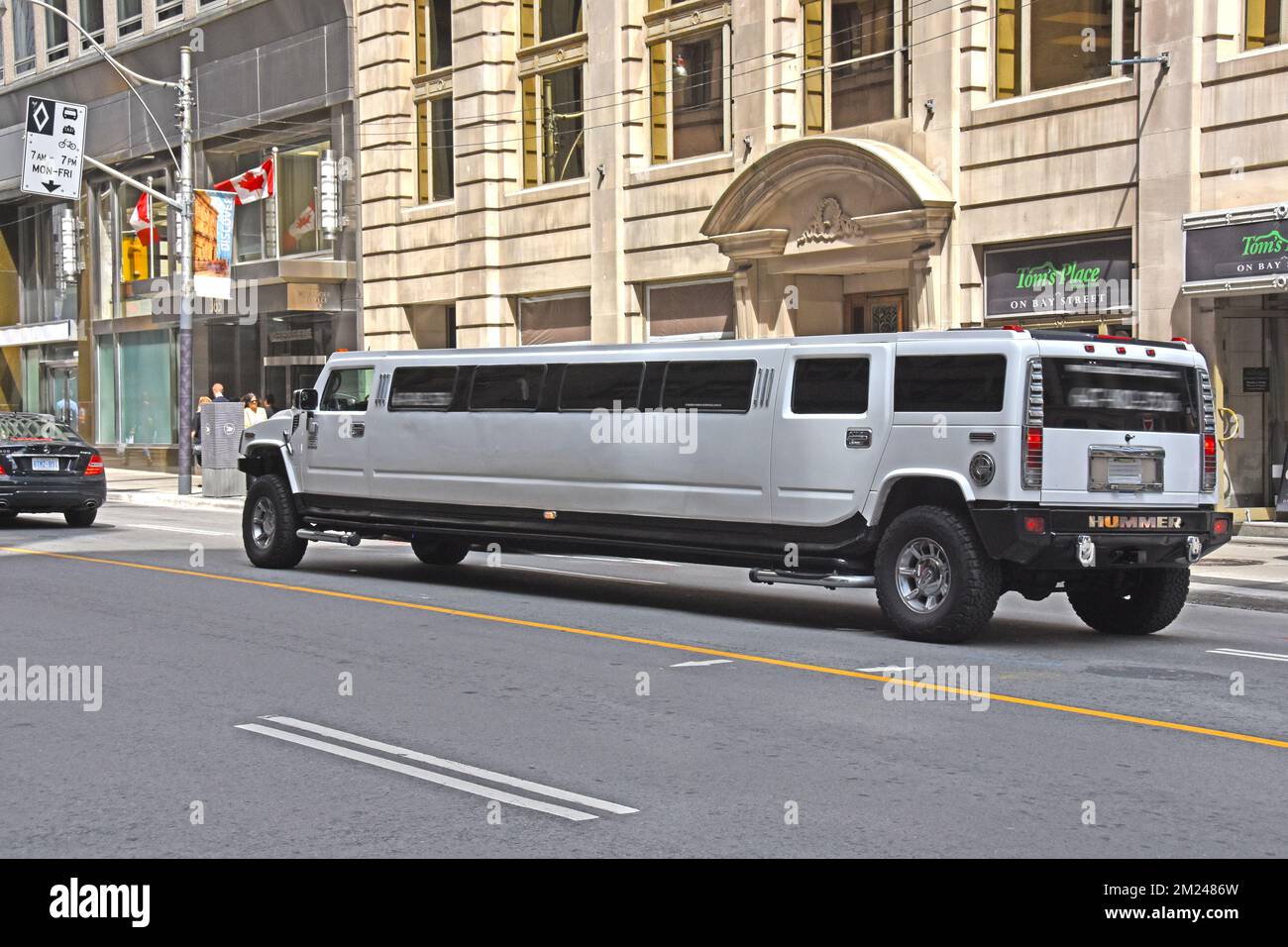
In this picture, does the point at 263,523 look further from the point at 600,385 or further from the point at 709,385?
the point at 709,385

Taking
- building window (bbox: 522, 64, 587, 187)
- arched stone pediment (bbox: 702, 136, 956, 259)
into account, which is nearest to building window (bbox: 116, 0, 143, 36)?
building window (bbox: 522, 64, 587, 187)

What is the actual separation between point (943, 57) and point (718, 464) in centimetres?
1243

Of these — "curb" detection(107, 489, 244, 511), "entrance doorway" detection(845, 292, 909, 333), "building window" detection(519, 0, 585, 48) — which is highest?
"building window" detection(519, 0, 585, 48)

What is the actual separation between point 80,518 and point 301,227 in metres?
15.4

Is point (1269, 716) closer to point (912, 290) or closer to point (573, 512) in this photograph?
point (573, 512)

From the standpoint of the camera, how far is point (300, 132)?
36.5 m

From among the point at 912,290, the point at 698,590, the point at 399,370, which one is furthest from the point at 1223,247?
the point at 399,370

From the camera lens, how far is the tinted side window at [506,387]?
47.8 ft

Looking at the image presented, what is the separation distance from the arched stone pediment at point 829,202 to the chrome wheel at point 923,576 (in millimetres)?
12135

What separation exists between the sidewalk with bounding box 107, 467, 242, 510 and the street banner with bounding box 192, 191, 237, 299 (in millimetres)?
4124

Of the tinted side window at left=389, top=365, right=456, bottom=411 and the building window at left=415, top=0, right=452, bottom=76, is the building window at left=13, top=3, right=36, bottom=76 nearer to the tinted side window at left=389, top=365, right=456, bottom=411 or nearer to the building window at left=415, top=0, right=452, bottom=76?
the building window at left=415, top=0, right=452, bottom=76

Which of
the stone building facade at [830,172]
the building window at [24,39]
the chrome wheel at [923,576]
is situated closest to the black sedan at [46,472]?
the stone building facade at [830,172]

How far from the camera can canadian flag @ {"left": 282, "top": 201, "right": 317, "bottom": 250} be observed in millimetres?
36750

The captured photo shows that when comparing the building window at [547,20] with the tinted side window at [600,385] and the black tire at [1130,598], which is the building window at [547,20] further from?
the black tire at [1130,598]
